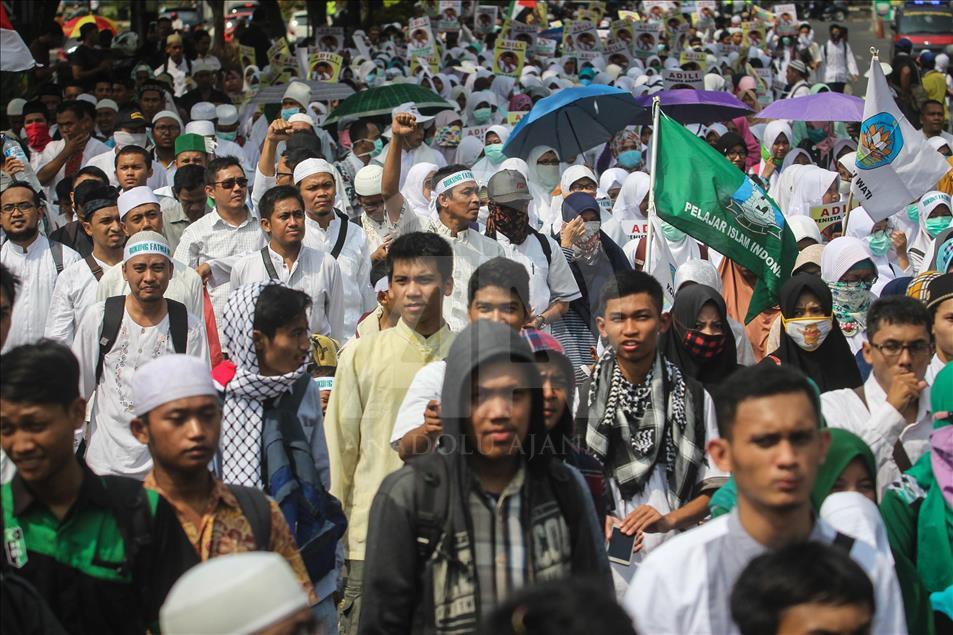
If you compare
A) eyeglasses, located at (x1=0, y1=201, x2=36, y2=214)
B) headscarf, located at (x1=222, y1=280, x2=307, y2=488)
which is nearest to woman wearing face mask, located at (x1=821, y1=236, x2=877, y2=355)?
headscarf, located at (x1=222, y1=280, x2=307, y2=488)

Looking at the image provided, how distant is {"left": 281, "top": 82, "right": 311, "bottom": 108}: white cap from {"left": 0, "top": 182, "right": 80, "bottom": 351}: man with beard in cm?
707

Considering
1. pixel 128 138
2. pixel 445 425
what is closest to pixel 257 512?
pixel 445 425

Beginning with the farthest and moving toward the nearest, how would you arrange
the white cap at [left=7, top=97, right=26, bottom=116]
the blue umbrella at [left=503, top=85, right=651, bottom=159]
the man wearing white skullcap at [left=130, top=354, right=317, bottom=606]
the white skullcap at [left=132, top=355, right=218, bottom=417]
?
the white cap at [left=7, top=97, right=26, bottom=116]
the blue umbrella at [left=503, top=85, right=651, bottom=159]
the white skullcap at [left=132, top=355, right=218, bottom=417]
the man wearing white skullcap at [left=130, top=354, right=317, bottom=606]

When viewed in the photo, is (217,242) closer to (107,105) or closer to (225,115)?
(225,115)

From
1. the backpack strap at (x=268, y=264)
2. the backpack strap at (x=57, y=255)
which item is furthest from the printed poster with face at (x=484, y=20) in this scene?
the backpack strap at (x=268, y=264)

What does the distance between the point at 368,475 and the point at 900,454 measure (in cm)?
191

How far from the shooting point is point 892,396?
498cm

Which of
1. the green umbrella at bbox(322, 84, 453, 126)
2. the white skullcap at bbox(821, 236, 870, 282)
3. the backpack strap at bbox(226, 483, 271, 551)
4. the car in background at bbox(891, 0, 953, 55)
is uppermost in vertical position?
the car in background at bbox(891, 0, 953, 55)

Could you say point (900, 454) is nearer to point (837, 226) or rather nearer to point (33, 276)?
point (33, 276)

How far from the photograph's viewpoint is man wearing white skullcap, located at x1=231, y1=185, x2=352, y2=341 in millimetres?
7449

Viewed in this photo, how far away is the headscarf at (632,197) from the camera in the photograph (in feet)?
37.3

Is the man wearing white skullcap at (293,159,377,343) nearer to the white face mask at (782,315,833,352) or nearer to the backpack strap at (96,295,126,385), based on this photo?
the backpack strap at (96,295,126,385)

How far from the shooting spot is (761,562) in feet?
10.5

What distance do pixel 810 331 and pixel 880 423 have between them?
4.80 ft
